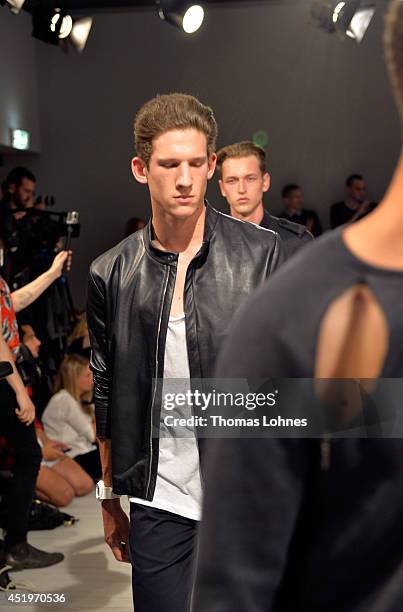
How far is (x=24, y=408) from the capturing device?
352cm

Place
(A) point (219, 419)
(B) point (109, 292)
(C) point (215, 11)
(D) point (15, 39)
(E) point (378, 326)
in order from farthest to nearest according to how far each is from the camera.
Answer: (C) point (215, 11) < (D) point (15, 39) < (B) point (109, 292) < (A) point (219, 419) < (E) point (378, 326)

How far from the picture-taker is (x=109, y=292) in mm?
2035

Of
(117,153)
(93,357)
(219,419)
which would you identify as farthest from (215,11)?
(219,419)

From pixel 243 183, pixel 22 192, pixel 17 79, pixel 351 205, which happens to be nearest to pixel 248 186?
pixel 243 183

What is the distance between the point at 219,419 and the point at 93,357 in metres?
1.44

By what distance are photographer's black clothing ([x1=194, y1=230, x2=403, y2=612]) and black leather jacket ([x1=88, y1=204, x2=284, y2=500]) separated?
1224 mm

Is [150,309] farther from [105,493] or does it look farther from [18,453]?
[18,453]

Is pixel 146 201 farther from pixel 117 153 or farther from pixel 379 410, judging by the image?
pixel 379 410

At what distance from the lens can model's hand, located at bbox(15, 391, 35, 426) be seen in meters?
3.50

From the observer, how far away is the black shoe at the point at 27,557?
370cm

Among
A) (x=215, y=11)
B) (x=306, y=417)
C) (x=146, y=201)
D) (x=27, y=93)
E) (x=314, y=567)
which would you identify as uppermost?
(x=215, y=11)

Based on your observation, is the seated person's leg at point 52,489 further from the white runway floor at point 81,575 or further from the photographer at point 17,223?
the photographer at point 17,223

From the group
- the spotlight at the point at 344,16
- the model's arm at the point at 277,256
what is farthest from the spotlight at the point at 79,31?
the model's arm at the point at 277,256

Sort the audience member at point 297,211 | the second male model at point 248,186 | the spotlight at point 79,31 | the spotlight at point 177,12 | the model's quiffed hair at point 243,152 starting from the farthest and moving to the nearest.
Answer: the audience member at point 297,211 → the spotlight at point 79,31 → the spotlight at point 177,12 → the model's quiffed hair at point 243,152 → the second male model at point 248,186
